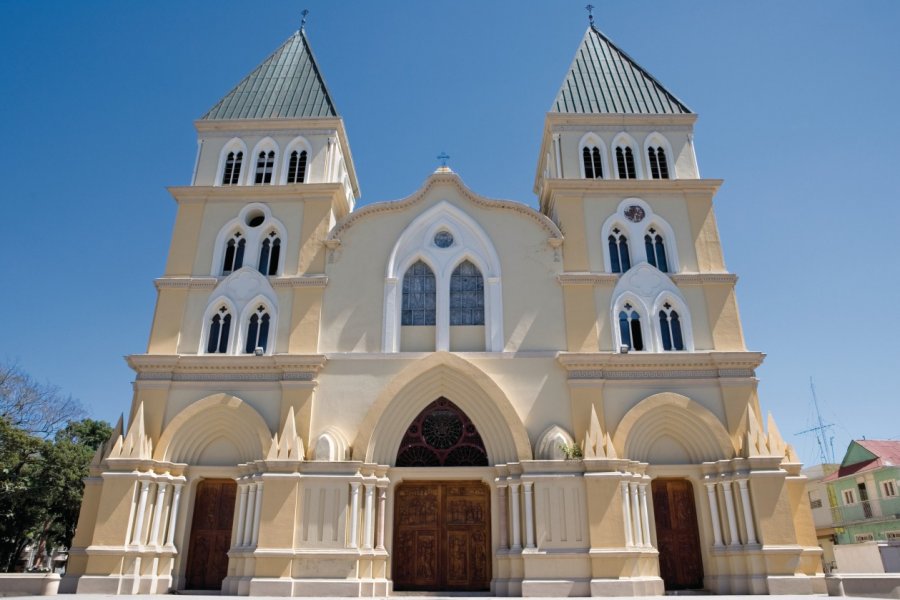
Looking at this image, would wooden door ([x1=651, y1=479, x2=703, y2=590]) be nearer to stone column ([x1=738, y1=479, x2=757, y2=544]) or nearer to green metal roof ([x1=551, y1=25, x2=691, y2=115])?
stone column ([x1=738, y1=479, x2=757, y2=544])

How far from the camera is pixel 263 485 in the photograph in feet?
64.0

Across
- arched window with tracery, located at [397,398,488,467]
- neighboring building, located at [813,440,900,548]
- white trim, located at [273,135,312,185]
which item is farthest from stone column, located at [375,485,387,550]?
neighboring building, located at [813,440,900,548]

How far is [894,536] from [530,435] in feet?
102

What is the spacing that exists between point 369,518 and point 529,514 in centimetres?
475

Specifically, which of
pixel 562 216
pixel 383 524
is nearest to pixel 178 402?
pixel 383 524

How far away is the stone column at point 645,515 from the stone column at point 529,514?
3330 mm

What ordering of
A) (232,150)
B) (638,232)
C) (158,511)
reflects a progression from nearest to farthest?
1. (158,511)
2. (638,232)
3. (232,150)

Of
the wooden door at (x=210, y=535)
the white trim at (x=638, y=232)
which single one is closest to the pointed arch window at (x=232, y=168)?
the wooden door at (x=210, y=535)

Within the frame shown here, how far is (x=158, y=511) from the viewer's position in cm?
2008

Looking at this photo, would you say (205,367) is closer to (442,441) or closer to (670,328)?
(442,441)

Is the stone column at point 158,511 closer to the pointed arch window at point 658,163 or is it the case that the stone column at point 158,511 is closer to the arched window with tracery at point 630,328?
the arched window with tracery at point 630,328

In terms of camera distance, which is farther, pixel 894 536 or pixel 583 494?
pixel 894 536

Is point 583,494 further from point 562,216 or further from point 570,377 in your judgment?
point 562,216

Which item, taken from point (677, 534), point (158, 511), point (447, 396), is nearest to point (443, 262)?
point (447, 396)
